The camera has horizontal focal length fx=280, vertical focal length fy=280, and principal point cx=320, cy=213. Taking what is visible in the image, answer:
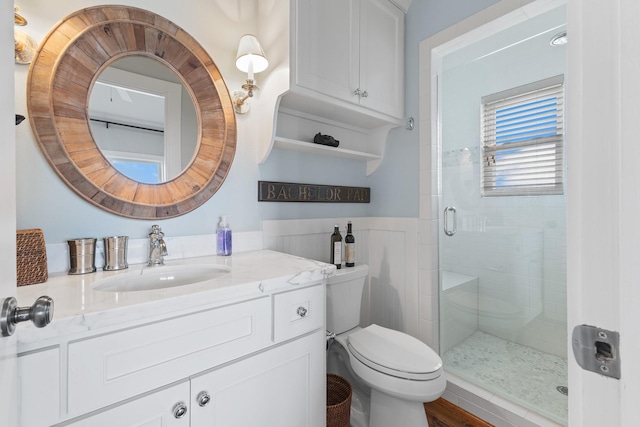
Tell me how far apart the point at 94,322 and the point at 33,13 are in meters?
1.14

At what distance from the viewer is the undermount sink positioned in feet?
3.29

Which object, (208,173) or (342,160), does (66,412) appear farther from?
(342,160)

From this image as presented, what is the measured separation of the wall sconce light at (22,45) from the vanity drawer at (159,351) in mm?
1010

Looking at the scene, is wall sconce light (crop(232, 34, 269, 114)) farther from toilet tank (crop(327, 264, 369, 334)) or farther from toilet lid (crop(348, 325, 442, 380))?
toilet lid (crop(348, 325, 442, 380))

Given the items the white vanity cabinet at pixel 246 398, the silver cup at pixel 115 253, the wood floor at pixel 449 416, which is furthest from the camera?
the wood floor at pixel 449 416

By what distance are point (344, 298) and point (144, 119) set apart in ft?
4.29

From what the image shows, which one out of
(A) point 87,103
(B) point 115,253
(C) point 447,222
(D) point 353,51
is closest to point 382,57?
(D) point 353,51

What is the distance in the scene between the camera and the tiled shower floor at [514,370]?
1499 mm

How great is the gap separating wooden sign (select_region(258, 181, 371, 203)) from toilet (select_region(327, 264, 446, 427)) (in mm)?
503

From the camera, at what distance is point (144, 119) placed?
48.2 inches

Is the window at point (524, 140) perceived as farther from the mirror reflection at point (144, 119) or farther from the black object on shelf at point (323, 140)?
the mirror reflection at point (144, 119)

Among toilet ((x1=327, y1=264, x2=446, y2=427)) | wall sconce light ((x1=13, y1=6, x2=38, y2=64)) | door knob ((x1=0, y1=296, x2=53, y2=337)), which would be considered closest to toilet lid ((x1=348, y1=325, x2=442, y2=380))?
toilet ((x1=327, y1=264, x2=446, y2=427))

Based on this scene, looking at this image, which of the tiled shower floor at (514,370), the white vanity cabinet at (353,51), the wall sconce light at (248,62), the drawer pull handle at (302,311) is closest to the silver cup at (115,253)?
the drawer pull handle at (302,311)

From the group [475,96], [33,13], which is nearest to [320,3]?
[33,13]
